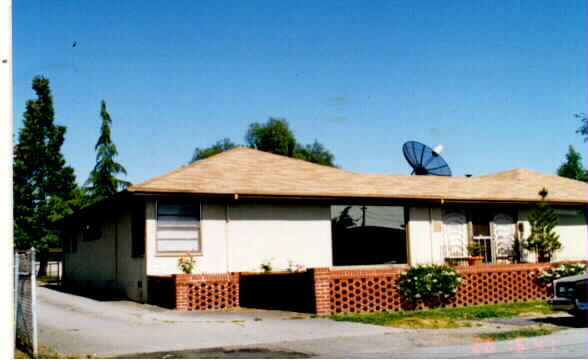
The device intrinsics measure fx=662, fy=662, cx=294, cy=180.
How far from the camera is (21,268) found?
10.0 metres

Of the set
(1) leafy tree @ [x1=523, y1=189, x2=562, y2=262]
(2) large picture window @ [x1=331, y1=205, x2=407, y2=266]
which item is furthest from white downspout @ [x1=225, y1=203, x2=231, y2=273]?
(1) leafy tree @ [x1=523, y1=189, x2=562, y2=262]

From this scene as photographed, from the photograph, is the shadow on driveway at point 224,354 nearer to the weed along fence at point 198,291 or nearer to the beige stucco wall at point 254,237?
the weed along fence at point 198,291

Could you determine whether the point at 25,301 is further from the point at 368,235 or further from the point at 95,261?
the point at 368,235

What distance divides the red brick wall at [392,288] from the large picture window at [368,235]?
21.1 feet

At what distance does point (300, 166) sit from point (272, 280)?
767 cm

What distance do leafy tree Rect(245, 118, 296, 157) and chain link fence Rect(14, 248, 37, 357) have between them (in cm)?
6590

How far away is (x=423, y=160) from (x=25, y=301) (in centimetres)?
2168

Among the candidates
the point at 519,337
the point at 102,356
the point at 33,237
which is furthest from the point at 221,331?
the point at 33,237

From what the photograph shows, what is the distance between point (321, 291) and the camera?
50.2ft

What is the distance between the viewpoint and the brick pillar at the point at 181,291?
1606 cm

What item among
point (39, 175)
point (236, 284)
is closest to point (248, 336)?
point (236, 284)

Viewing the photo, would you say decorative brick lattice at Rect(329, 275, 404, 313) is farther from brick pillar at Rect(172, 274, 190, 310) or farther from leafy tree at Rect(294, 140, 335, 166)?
leafy tree at Rect(294, 140, 335, 166)

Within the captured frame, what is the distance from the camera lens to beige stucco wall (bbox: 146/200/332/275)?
1881cm

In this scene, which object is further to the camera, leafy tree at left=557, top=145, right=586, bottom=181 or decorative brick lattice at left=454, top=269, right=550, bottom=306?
leafy tree at left=557, top=145, right=586, bottom=181
